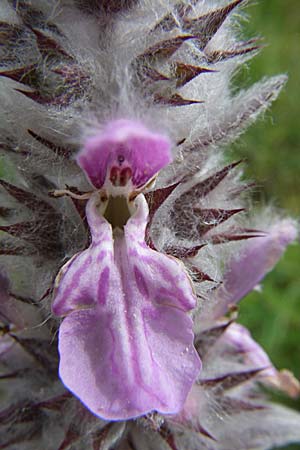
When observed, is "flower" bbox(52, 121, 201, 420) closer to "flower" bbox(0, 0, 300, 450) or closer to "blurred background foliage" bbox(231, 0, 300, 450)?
"flower" bbox(0, 0, 300, 450)

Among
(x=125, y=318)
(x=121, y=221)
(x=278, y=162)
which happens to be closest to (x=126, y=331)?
(x=125, y=318)

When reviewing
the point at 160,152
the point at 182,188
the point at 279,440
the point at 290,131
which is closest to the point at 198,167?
the point at 182,188

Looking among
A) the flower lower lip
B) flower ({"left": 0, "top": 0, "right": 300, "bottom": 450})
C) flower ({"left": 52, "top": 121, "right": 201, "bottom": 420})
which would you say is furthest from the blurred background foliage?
flower ({"left": 52, "top": 121, "right": 201, "bottom": 420})

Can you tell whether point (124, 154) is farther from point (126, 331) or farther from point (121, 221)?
point (126, 331)

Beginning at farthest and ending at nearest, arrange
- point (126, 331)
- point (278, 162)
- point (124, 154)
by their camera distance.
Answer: point (278, 162)
point (124, 154)
point (126, 331)

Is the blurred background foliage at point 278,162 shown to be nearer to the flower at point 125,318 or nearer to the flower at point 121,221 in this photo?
the flower at point 121,221

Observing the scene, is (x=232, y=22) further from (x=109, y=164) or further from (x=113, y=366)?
(x=113, y=366)

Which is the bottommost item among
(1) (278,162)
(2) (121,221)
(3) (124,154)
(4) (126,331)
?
(4) (126,331)

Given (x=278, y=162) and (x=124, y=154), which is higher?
(x=278, y=162)
